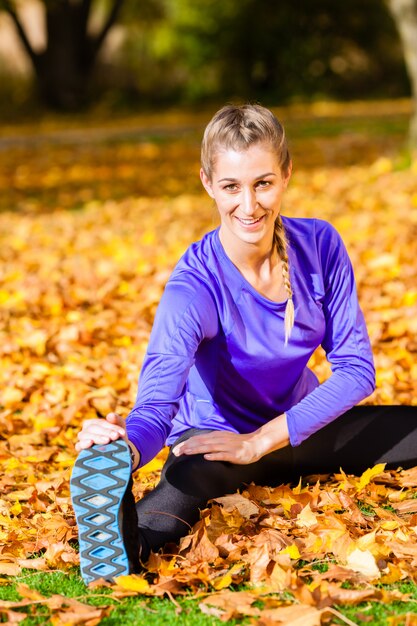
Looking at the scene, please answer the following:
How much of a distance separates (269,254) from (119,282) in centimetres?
357

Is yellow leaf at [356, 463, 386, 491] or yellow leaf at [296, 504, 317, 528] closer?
yellow leaf at [296, 504, 317, 528]

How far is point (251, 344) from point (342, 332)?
1.13ft

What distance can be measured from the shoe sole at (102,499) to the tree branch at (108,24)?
71.5ft

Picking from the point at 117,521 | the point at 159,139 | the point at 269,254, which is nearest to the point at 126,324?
the point at 269,254

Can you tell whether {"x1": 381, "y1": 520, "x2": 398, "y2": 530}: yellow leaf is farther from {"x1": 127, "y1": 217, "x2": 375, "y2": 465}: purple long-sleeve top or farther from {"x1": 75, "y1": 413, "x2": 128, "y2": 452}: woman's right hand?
{"x1": 75, "y1": 413, "x2": 128, "y2": 452}: woman's right hand

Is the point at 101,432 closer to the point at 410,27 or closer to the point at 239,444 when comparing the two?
the point at 239,444

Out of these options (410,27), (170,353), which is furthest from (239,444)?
(410,27)

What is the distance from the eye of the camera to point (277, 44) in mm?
25094

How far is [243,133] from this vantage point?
2.91m

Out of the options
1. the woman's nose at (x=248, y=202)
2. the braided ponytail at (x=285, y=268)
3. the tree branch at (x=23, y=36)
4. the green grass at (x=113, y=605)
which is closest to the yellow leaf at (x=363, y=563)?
the green grass at (x=113, y=605)

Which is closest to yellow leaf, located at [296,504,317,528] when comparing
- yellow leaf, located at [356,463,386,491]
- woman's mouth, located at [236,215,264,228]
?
yellow leaf, located at [356,463,386,491]

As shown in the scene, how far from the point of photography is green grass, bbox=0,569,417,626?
247cm

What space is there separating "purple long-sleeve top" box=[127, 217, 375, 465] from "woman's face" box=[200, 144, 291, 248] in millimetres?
159

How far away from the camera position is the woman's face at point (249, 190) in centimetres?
293
